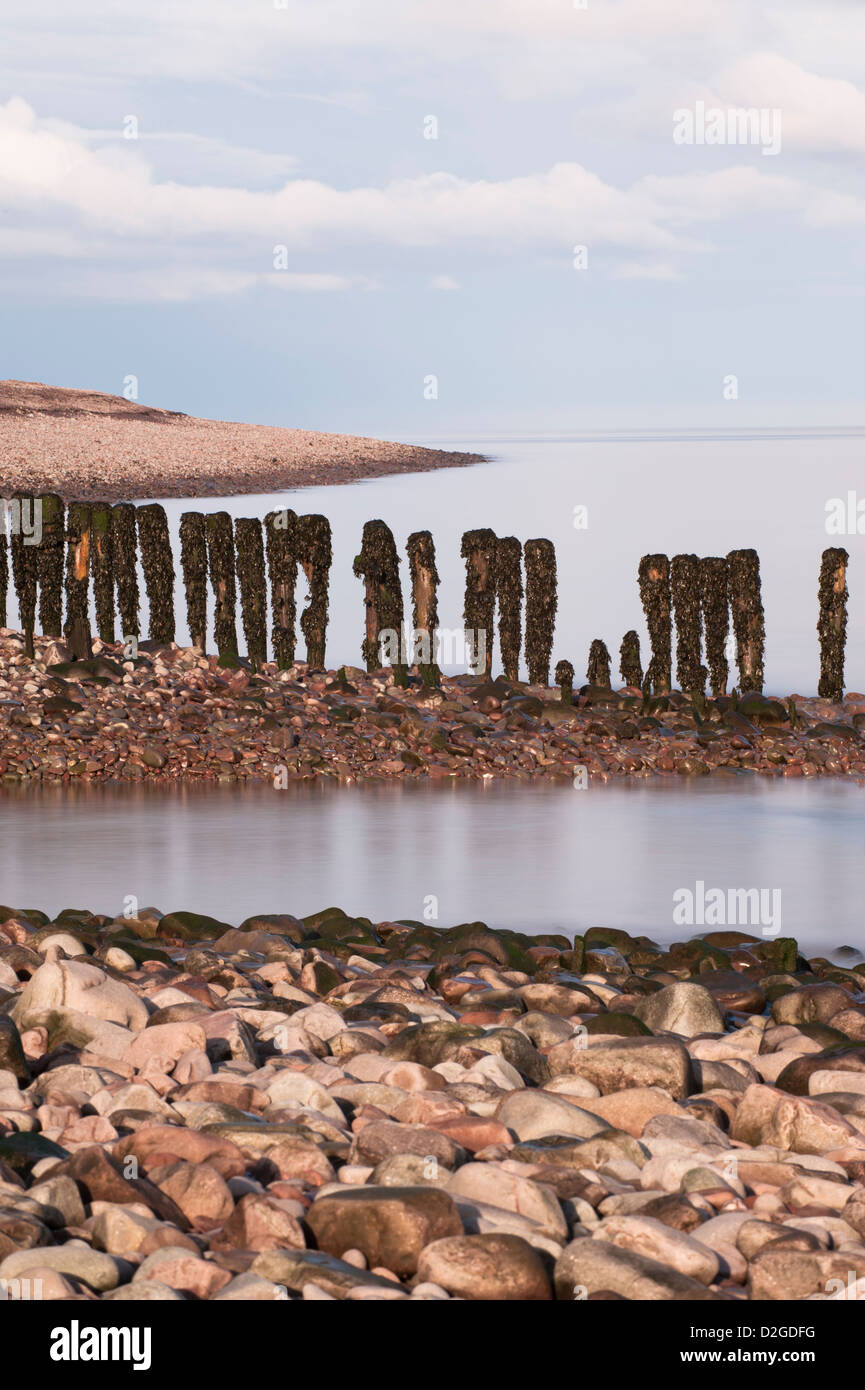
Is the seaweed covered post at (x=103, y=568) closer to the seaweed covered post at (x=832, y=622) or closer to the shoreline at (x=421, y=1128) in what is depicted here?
the seaweed covered post at (x=832, y=622)

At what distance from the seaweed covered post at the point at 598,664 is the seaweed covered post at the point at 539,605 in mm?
668

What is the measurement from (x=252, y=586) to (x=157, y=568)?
4.62 ft

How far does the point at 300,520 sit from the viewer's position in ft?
69.1

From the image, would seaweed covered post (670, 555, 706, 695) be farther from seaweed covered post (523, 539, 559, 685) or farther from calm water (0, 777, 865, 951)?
calm water (0, 777, 865, 951)

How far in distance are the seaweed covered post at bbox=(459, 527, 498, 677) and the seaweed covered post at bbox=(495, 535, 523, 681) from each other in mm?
129

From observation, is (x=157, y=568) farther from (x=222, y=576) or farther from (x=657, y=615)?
(x=657, y=615)

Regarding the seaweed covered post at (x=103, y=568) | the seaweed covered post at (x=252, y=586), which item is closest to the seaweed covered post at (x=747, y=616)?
the seaweed covered post at (x=252, y=586)

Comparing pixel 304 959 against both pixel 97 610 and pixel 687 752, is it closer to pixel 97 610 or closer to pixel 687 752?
pixel 687 752

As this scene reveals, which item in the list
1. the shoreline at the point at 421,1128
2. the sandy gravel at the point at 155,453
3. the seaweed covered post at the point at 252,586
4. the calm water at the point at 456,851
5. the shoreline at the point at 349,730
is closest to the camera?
the shoreline at the point at 421,1128

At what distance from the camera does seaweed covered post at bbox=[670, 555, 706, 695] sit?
21.0m

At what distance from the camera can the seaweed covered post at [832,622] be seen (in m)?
21.2

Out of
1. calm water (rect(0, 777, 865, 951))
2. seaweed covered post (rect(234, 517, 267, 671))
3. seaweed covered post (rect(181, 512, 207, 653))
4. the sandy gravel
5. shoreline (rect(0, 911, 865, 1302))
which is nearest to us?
shoreline (rect(0, 911, 865, 1302))

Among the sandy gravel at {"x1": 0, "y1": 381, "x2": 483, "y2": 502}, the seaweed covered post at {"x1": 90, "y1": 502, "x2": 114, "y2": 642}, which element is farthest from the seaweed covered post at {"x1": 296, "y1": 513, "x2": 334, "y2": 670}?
the sandy gravel at {"x1": 0, "y1": 381, "x2": 483, "y2": 502}

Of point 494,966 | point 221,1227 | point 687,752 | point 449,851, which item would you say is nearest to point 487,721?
point 687,752
